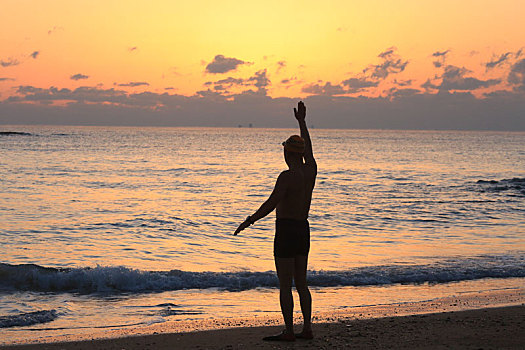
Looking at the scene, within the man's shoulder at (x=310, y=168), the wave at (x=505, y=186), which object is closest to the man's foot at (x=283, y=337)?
the man's shoulder at (x=310, y=168)

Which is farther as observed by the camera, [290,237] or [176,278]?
[176,278]

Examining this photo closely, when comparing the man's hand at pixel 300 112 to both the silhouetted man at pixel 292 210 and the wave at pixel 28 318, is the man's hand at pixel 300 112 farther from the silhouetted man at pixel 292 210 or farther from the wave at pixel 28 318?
the wave at pixel 28 318

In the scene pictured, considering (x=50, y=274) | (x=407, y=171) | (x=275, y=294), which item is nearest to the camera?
(x=275, y=294)

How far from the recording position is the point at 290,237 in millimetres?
5605

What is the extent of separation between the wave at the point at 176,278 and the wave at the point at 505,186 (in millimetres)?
19972

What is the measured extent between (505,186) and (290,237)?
29568 millimetres

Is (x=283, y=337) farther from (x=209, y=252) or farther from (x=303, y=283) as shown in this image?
(x=209, y=252)

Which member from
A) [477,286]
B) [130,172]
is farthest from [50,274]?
[130,172]

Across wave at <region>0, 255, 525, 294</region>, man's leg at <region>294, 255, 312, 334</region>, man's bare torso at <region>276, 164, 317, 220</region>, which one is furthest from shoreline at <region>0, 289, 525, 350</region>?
wave at <region>0, 255, 525, 294</region>

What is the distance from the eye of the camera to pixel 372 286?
1013 centimetres

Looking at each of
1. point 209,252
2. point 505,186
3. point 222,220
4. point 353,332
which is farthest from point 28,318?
point 505,186

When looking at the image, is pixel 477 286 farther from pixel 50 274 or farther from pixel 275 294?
pixel 50 274

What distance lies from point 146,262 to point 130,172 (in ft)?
86.2

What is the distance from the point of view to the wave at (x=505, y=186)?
98.5 ft
